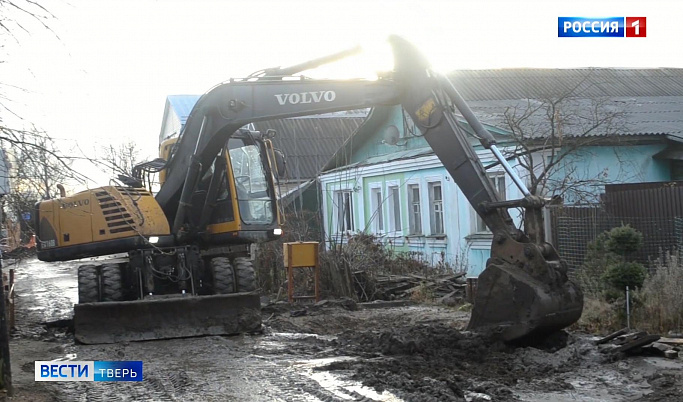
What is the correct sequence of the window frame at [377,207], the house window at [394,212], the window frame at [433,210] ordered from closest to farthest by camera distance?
1. the window frame at [433,210]
2. the house window at [394,212]
3. the window frame at [377,207]

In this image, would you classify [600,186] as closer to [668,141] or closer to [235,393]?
[668,141]

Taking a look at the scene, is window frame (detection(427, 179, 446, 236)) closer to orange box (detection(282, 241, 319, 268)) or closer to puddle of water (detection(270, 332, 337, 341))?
orange box (detection(282, 241, 319, 268))

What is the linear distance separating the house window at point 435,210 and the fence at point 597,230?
298 inches

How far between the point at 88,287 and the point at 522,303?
6.79 m

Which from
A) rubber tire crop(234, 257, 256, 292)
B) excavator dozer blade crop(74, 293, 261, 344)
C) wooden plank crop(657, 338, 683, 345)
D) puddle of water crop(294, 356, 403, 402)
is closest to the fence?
wooden plank crop(657, 338, 683, 345)

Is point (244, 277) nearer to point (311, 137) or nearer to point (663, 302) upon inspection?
point (663, 302)

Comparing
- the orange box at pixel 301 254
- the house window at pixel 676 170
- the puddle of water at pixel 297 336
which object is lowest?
the puddle of water at pixel 297 336

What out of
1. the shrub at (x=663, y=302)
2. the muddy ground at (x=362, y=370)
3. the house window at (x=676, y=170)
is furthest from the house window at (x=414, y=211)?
the shrub at (x=663, y=302)

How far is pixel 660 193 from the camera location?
14133 mm

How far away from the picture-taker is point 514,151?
1653 cm

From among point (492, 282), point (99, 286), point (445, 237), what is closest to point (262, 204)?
point (99, 286)

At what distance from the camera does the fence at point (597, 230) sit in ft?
44.0

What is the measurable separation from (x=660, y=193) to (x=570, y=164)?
3889 millimetres

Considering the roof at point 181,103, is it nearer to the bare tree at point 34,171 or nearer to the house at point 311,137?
the house at point 311,137
